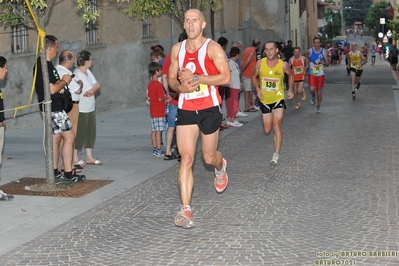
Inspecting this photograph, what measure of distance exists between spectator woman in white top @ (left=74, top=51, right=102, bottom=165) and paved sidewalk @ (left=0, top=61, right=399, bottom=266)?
42cm

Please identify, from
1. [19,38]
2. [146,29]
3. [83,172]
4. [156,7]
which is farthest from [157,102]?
[146,29]

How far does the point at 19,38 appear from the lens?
18219 mm

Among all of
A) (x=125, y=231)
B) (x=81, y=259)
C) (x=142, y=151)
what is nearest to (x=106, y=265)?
(x=81, y=259)

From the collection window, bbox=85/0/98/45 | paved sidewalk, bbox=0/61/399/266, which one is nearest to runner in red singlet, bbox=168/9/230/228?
paved sidewalk, bbox=0/61/399/266

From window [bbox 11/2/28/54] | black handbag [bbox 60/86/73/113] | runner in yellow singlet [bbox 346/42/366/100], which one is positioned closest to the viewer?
black handbag [bbox 60/86/73/113]

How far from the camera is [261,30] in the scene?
4178 cm

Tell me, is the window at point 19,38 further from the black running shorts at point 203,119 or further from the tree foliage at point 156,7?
the black running shorts at point 203,119

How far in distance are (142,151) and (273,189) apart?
14.0 ft

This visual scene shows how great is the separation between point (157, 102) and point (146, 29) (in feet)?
40.8

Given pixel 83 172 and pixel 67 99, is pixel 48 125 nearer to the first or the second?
pixel 67 99

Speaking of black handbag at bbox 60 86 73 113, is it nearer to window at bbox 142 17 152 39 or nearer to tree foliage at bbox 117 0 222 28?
tree foliage at bbox 117 0 222 28

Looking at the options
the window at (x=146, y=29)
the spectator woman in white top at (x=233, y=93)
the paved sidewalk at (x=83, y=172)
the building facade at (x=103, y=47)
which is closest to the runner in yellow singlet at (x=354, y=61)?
the building facade at (x=103, y=47)

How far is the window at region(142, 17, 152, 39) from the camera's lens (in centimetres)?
2548

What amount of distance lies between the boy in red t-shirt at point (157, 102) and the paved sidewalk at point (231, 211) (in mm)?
387
